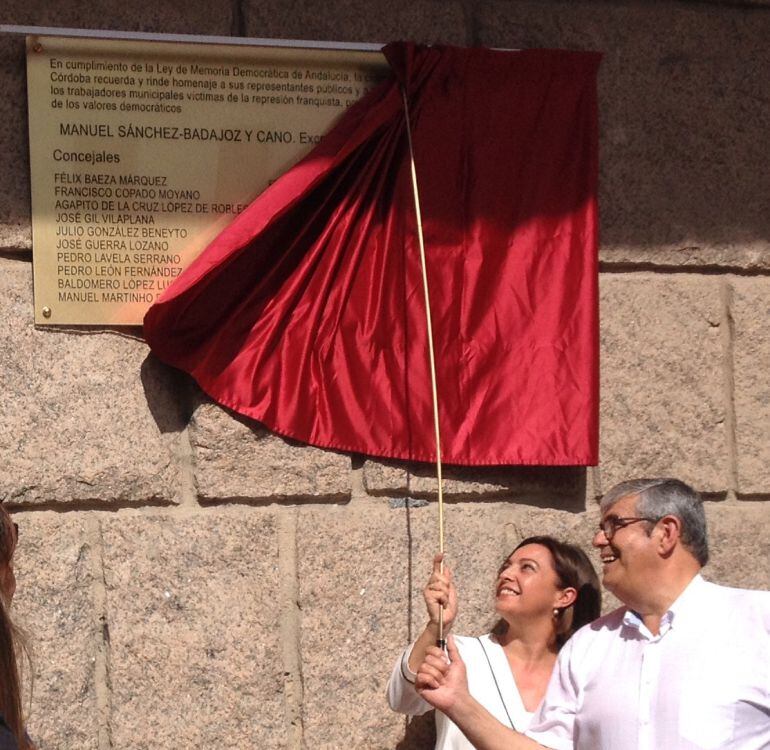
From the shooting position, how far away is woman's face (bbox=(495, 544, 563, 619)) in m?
4.08

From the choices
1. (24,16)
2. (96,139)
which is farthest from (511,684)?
(24,16)

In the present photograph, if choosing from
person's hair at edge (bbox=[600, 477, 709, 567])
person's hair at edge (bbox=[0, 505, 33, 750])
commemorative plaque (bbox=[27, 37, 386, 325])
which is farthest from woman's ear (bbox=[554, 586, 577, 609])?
person's hair at edge (bbox=[0, 505, 33, 750])

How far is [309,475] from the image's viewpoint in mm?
4223

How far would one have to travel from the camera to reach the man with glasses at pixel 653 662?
333cm

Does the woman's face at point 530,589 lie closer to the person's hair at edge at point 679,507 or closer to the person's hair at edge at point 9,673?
the person's hair at edge at point 679,507

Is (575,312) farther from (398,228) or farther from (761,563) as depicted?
(761,563)

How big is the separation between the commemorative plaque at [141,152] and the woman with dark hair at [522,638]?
48.9 inches

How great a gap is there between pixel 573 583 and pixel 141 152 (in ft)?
5.75

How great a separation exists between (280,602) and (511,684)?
0.70 meters

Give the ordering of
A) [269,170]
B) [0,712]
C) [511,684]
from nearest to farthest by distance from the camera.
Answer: [0,712] < [511,684] < [269,170]

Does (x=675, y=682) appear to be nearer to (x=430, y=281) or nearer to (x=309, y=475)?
(x=309, y=475)

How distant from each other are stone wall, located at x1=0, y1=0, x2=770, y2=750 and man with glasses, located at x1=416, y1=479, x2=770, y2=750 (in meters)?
0.62

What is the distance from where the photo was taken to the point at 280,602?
4172 mm

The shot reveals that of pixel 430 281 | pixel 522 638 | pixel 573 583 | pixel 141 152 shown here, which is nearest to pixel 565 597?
pixel 573 583
